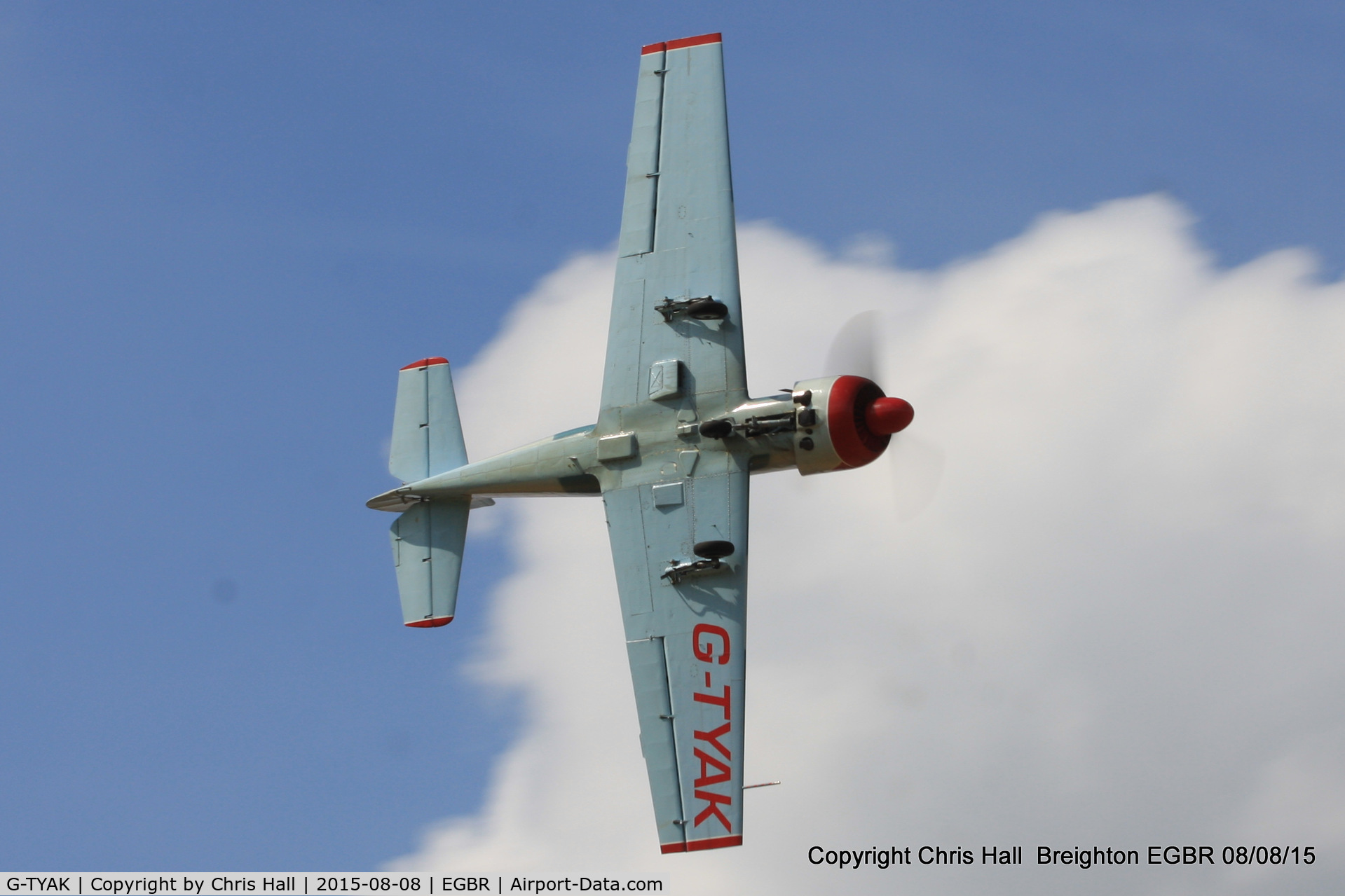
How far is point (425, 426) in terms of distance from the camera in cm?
3378

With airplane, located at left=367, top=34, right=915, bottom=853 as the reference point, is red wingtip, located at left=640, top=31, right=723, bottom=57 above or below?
above

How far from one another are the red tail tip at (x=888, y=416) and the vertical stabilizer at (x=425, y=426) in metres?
8.91

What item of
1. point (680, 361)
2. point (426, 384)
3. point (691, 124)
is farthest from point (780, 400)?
point (426, 384)

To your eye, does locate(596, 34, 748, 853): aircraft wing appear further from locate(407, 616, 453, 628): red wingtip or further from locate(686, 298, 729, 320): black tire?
locate(407, 616, 453, 628): red wingtip

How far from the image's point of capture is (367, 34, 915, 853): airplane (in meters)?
28.8

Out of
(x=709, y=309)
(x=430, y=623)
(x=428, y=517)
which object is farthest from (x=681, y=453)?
(x=430, y=623)

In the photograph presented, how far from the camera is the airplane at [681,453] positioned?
28812mm

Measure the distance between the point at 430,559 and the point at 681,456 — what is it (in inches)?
248

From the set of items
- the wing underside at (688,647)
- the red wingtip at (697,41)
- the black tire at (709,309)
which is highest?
Answer: the red wingtip at (697,41)

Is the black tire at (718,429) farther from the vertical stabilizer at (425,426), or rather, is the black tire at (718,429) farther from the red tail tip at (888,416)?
the vertical stabilizer at (425,426)

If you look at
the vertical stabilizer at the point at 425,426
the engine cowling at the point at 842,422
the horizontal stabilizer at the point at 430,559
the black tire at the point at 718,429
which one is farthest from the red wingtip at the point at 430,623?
the engine cowling at the point at 842,422

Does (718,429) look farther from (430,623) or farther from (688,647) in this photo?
(430,623)

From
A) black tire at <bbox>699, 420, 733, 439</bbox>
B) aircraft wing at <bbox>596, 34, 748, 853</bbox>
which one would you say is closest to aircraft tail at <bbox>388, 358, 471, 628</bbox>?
aircraft wing at <bbox>596, 34, 748, 853</bbox>

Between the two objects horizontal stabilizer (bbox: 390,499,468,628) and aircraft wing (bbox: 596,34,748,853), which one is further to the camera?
horizontal stabilizer (bbox: 390,499,468,628)
